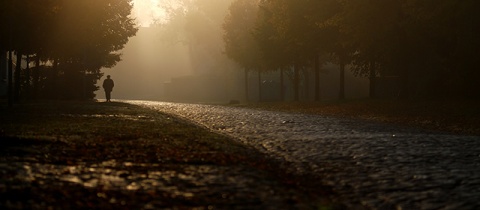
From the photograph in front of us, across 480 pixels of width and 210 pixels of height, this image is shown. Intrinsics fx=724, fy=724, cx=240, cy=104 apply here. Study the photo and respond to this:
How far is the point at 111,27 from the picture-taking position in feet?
145

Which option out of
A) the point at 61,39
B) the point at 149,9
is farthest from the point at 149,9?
the point at 61,39

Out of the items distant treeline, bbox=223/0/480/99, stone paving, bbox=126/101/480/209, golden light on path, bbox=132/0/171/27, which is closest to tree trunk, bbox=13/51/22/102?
distant treeline, bbox=223/0/480/99

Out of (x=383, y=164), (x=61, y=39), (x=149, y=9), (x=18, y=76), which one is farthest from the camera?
(x=149, y=9)

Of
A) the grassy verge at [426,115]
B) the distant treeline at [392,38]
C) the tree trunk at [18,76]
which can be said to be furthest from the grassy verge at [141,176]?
the distant treeline at [392,38]

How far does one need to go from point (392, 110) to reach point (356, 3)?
6.40 meters

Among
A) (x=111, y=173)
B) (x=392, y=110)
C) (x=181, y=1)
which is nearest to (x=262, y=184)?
(x=111, y=173)

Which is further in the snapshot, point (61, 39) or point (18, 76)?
point (61, 39)

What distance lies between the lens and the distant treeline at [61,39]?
27312 mm

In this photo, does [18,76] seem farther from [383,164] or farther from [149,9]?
[149,9]

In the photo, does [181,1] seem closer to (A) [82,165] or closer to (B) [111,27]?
(B) [111,27]

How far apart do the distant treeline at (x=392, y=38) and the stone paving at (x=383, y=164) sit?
1612 centimetres

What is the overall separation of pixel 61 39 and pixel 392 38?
1612 centimetres

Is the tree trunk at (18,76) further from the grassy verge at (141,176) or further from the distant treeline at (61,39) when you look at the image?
the grassy verge at (141,176)

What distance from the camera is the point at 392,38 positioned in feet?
113
